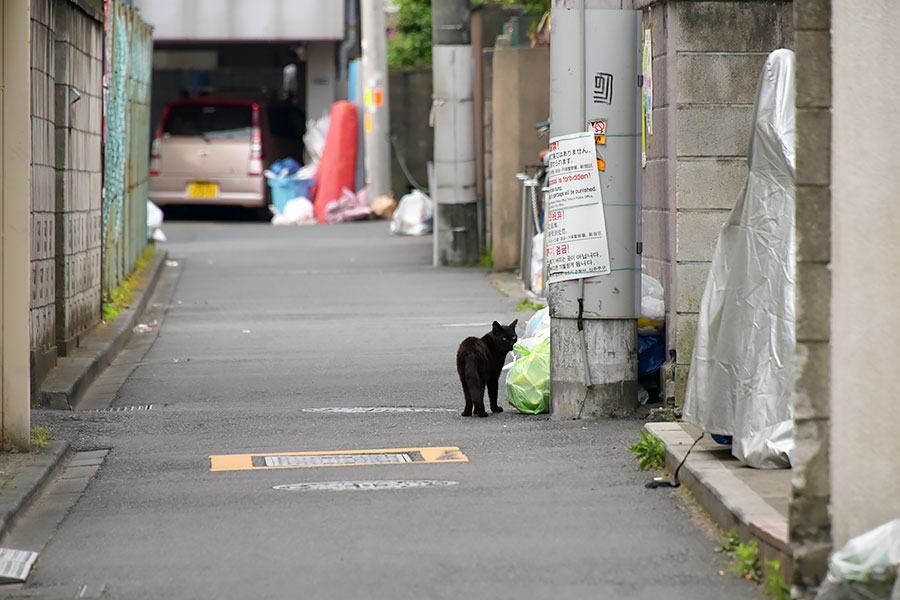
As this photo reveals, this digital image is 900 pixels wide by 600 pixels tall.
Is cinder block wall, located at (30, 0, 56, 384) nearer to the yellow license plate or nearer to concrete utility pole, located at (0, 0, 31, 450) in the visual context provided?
concrete utility pole, located at (0, 0, 31, 450)

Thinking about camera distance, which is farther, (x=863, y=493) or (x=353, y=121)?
(x=353, y=121)

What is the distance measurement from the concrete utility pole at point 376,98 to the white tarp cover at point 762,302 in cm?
1985

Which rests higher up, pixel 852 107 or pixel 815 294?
pixel 852 107

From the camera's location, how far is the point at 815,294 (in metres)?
4.83

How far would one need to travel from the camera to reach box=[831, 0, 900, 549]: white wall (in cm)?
474

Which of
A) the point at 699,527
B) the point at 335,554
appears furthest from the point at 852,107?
the point at 335,554

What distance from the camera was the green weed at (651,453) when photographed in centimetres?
735

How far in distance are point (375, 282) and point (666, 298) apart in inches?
359

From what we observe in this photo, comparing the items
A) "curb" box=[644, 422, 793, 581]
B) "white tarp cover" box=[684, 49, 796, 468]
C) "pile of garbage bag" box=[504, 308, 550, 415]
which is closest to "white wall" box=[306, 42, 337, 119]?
"pile of garbage bag" box=[504, 308, 550, 415]

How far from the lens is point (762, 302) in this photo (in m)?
6.57

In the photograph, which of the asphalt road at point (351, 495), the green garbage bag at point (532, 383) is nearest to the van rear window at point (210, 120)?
the asphalt road at point (351, 495)

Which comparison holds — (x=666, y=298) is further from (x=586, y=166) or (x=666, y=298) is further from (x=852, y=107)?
(x=852, y=107)

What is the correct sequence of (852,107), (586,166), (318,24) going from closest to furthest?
(852,107) < (586,166) < (318,24)

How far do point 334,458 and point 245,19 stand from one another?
2116 centimetres
